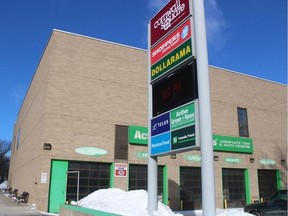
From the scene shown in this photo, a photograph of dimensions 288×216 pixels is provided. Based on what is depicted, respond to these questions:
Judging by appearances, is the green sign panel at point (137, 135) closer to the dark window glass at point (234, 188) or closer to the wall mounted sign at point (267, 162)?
the dark window glass at point (234, 188)

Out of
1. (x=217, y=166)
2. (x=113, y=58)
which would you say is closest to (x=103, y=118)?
(x=113, y=58)

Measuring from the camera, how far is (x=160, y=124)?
1128cm

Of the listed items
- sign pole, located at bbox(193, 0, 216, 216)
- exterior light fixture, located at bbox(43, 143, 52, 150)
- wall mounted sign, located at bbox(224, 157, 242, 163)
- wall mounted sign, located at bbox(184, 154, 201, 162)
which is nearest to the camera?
sign pole, located at bbox(193, 0, 216, 216)

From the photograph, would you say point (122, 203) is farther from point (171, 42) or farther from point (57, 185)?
point (57, 185)

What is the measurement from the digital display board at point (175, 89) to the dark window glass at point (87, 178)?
1356 centimetres

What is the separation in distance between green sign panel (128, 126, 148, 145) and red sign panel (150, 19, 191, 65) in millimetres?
13910

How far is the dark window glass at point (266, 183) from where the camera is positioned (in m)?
32.1

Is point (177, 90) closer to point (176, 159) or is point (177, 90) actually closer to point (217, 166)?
point (176, 159)

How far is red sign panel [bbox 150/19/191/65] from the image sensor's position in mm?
10516

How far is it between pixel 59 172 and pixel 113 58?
9254 mm

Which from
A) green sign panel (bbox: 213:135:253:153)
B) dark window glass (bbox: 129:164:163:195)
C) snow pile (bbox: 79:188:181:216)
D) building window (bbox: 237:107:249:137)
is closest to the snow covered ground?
snow pile (bbox: 79:188:181:216)

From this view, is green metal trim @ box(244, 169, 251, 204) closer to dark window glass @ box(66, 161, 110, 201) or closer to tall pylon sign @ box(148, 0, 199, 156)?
dark window glass @ box(66, 161, 110, 201)

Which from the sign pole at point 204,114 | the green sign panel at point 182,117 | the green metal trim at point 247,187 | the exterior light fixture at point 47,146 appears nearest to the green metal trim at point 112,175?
the exterior light fixture at point 47,146

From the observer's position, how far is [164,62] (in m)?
11.6
